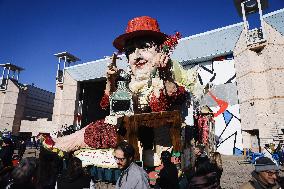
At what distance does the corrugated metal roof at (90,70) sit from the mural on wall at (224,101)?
9121 millimetres

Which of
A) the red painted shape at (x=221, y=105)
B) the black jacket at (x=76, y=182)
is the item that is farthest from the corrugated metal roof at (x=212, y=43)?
the black jacket at (x=76, y=182)

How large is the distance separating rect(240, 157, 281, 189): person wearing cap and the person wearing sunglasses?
52.9 inches

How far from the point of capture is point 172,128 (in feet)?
16.5

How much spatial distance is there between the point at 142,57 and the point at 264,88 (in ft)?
54.7

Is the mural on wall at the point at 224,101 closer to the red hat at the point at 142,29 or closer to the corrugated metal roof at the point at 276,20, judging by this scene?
the corrugated metal roof at the point at 276,20

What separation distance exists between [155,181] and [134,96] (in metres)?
2.02

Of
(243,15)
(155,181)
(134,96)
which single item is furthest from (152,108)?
(243,15)

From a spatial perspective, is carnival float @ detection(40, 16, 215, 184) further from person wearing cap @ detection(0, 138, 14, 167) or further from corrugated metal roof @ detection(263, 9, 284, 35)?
corrugated metal roof @ detection(263, 9, 284, 35)

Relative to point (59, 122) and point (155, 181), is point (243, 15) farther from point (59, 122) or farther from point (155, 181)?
point (59, 122)

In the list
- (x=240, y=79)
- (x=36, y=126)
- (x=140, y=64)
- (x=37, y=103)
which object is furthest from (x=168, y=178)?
(x=37, y=103)

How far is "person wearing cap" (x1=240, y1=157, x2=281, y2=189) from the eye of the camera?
9.87 feet

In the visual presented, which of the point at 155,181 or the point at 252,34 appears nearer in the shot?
the point at 155,181

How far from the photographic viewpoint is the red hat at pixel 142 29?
5853 mm

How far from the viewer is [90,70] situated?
26828 millimetres
